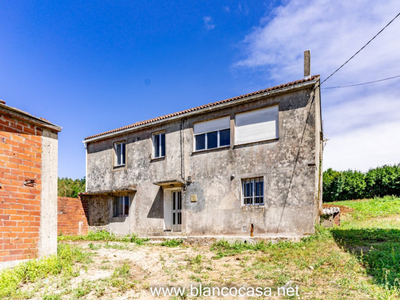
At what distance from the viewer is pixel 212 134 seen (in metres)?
14.0

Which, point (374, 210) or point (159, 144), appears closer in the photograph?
point (159, 144)

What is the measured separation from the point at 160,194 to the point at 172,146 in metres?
2.47

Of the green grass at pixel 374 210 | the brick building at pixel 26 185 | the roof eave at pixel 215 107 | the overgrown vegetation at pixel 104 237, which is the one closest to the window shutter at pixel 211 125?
the roof eave at pixel 215 107

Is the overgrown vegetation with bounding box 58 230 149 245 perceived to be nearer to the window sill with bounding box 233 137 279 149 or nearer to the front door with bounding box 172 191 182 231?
the front door with bounding box 172 191 182 231

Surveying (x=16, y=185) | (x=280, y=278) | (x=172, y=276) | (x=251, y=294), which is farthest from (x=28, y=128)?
(x=280, y=278)

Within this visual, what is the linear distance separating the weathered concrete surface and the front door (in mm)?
8105

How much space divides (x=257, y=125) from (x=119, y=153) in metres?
8.59

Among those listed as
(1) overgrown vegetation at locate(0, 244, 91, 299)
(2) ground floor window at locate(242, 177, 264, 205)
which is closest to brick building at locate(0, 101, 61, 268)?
(1) overgrown vegetation at locate(0, 244, 91, 299)

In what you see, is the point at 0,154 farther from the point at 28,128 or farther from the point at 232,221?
the point at 232,221

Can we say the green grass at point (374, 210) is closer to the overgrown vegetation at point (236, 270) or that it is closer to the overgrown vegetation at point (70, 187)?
the overgrown vegetation at point (236, 270)

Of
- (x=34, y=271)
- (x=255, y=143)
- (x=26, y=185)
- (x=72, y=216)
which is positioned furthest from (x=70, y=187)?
(x=34, y=271)

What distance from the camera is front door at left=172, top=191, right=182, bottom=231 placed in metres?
14.7

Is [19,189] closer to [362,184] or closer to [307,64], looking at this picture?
[307,64]

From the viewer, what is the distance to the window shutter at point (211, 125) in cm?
1365
